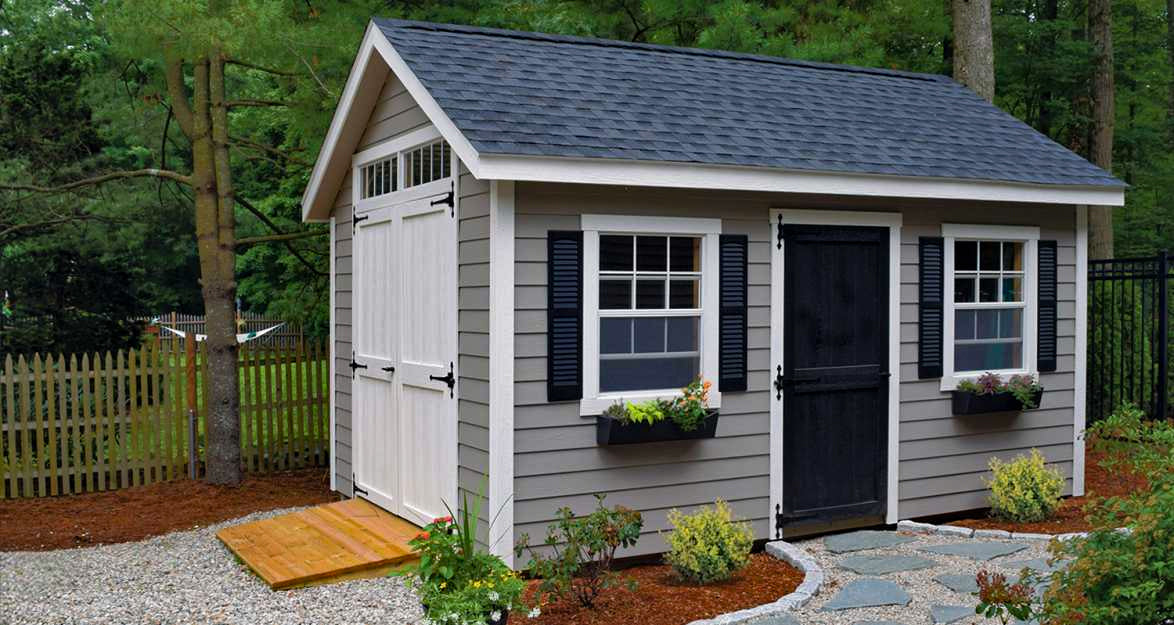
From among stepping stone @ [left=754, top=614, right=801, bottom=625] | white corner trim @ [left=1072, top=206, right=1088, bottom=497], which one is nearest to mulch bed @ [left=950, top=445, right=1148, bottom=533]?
white corner trim @ [left=1072, top=206, right=1088, bottom=497]

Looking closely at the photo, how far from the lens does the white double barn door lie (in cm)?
675

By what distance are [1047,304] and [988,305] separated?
1.94ft

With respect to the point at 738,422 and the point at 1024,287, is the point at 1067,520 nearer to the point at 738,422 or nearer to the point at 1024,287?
the point at 1024,287

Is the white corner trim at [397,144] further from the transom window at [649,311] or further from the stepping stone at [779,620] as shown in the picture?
the stepping stone at [779,620]

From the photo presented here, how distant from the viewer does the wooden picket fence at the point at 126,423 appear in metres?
9.47

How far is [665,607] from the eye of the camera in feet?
18.5

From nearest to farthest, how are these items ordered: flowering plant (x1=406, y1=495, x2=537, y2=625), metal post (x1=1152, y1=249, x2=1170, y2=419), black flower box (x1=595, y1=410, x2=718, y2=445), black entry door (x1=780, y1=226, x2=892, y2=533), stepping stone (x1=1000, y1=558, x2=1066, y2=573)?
flowering plant (x1=406, y1=495, x2=537, y2=625) < stepping stone (x1=1000, y1=558, x2=1066, y2=573) < black flower box (x1=595, y1=410, x2=718, y2=445) < black entry door (x1=780, y1=226, x2=892, y2=533) < metal post (x1=1152, y1=249, x2=1170, y2=419)

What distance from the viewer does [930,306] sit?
762 centimetres

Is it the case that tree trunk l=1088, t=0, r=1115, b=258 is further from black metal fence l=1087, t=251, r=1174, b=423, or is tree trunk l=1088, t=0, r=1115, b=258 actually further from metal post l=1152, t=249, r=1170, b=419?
metal post l=1152, t=249, r=1170, b=419

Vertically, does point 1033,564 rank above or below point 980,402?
below

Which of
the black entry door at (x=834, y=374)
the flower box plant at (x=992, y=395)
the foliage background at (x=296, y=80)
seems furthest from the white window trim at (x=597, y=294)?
the foliage background at (x=296, y=80)

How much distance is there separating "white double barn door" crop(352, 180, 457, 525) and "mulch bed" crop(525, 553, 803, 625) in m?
1.25

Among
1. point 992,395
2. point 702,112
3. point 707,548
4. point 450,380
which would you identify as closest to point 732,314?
point 702,112

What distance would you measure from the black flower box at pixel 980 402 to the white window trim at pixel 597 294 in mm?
2083
